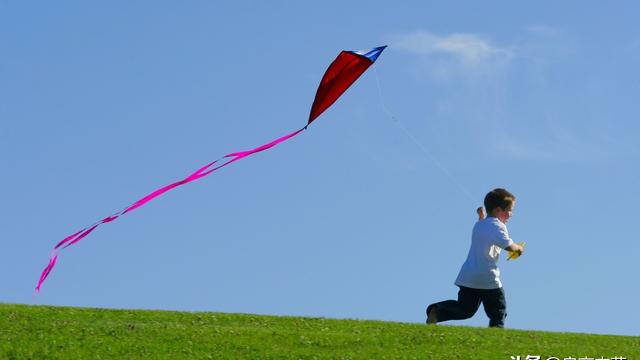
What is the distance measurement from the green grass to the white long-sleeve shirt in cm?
87

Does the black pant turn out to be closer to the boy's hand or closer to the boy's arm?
the boy's hand

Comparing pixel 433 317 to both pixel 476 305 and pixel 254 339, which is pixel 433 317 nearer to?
pixel 476 305

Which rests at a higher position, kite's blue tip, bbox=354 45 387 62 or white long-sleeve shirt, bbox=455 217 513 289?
kite's blue tip, bbox=354 45 387 62

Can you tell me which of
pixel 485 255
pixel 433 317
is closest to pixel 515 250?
pixel 485 255

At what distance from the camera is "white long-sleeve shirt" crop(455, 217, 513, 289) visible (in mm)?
16891

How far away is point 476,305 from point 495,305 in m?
0.28

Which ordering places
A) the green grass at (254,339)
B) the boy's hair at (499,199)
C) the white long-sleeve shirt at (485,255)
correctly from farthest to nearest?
the boy's hair at (499,199), the white long-sleeve shirt at (485,255), the green grass at (254,339)

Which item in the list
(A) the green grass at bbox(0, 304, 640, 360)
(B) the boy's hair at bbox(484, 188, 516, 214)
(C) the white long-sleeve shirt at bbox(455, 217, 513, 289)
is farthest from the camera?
(B) the boy's hair at bbox(484, 188, 516, 214)

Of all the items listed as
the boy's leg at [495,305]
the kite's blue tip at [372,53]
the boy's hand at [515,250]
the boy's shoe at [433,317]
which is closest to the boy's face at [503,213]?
the boy's hand at [515,250]

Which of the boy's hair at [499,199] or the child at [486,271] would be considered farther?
the boy's hair at [499,199]

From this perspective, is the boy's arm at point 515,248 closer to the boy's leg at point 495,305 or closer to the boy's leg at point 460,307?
the boy's leg at point 495,305

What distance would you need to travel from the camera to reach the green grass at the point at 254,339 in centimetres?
1445

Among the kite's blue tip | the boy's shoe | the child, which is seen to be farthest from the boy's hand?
the kite's blue tip

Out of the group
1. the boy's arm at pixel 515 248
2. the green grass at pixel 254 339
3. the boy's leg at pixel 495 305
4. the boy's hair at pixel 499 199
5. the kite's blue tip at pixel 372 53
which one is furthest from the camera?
the kite's blue tip at pixel 372 53
